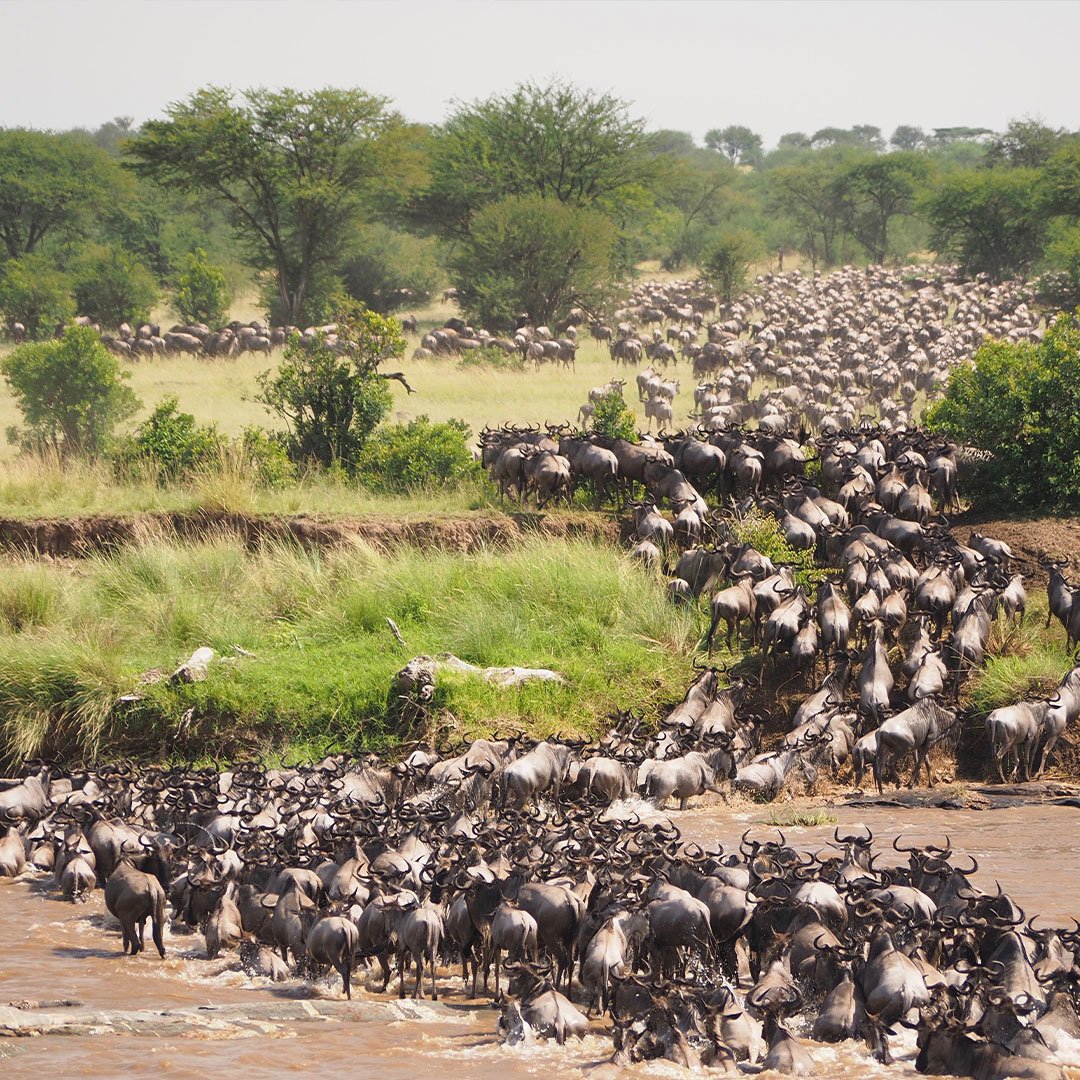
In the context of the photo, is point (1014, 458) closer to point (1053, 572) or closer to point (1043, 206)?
point (1053, 572)

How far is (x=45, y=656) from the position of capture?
13055 millimetres

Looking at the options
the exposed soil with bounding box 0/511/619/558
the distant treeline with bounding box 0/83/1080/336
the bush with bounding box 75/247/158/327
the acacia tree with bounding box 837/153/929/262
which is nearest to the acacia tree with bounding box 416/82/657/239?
the distant treeline with bounding box 0/83/1080/336

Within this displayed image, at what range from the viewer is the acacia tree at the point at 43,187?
167 ft

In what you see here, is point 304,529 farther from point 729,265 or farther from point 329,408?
point 729,265

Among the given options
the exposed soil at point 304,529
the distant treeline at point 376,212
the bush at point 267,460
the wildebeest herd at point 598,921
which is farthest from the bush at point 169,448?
the distant treeline at point 376,212

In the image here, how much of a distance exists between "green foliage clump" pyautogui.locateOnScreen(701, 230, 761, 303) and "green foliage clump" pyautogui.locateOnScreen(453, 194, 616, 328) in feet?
31.8

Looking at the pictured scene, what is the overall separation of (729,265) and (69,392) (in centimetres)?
3198

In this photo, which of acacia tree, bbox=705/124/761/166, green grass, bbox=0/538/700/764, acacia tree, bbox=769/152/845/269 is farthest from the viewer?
acacia tree, bbox=705/124/761/166

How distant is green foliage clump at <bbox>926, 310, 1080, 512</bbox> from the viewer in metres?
16.2

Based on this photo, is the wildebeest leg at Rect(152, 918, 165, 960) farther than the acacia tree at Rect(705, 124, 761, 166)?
No

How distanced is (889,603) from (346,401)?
A: 971cm

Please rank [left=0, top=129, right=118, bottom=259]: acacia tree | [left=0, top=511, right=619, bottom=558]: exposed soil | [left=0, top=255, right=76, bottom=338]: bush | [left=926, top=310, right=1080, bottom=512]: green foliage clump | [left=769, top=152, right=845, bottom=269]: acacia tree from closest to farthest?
1. [left=926, top=310, right=1080, bottom=512]: green foliage clump
2. [left=0, top=511, right=619, bottom=558]: exposed soil
3. [left=0, top=255, right=76, bottom=338]: bush
4. [left=0, top=129, right=118, bottom=259]: acacia tree
5. [left=769, top=152, right=845, bottom=269]: acacia tree

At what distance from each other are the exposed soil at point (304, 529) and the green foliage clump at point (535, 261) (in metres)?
25.8

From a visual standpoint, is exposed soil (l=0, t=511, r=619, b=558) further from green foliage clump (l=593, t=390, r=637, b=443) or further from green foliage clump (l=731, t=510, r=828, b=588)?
green foliage clump (l=593, t=390, r=637, b=443)
